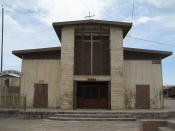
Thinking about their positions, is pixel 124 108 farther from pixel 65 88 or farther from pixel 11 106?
pixel 11 106

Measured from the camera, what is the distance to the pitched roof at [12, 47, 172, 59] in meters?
22.5

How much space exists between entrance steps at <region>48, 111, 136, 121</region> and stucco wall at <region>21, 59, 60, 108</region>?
4.16m

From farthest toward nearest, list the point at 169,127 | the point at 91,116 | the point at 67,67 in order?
the point at 67,67 < the point at 91,116 < the point at 169,127

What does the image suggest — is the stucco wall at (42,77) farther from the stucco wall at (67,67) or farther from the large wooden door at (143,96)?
the large wooden door at (143,96)

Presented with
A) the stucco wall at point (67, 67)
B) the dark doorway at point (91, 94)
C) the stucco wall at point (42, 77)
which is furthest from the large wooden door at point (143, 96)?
the stucco wall at point (42, 77)

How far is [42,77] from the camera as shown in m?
22.6

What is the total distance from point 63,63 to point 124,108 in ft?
19.1

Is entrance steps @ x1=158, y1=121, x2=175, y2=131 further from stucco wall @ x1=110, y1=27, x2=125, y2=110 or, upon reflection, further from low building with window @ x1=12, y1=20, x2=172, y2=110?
low building with window @ x1=12, y1=20, x2=172, y2=110

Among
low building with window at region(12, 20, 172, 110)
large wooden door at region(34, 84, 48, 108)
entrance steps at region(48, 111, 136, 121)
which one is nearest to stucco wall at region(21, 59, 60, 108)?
low building with window at region(12, 20, 172, 110)

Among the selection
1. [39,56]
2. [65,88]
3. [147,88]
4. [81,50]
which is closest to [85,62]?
[81,50]

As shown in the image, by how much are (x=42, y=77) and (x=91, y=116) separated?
6575 millimetres

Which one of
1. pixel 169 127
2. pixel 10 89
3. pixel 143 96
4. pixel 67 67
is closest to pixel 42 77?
pixel 67 67

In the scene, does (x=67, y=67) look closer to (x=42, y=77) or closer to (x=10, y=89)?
(x=42, y=77)

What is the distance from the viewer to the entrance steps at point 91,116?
17.2 meters
